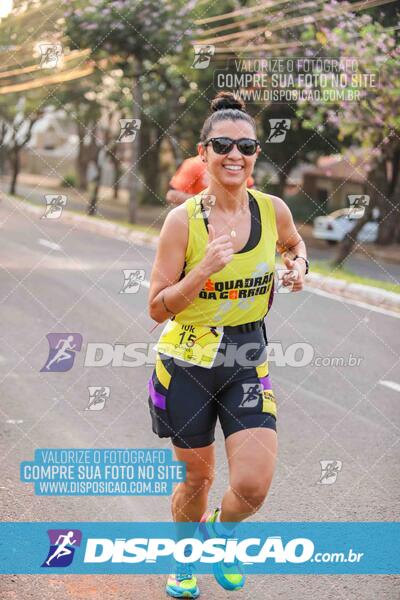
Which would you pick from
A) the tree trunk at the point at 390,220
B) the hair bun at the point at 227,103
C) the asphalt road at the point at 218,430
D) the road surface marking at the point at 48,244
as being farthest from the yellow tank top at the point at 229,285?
the tree trunk at the point at 390,220

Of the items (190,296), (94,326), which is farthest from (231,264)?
(94,326)

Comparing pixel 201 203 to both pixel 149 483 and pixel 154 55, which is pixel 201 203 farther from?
pixel 154 55

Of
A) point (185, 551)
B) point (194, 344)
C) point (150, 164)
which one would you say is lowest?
point (150, 164)

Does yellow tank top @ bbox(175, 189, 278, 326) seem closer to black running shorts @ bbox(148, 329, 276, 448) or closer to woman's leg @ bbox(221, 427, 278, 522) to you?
black running shorts @ bbox(148, 329, 276, 448)

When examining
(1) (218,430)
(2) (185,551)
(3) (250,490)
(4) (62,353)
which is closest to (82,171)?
(4) (62,353)

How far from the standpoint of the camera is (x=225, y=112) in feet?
13.5

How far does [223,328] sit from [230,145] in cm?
70

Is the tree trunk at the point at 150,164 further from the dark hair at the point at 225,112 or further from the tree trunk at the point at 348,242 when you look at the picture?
the dark hair at the point at 225,112

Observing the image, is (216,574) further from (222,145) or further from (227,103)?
(227,103)

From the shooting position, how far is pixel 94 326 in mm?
10859

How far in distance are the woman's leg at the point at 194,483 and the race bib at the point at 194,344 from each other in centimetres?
37

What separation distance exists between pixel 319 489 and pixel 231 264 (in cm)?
229

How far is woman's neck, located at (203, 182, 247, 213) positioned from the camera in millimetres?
4031

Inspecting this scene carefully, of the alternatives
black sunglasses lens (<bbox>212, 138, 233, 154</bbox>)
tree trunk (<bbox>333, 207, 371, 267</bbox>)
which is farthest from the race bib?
tree trunk (<bbox>333, 207, 371, 267</bbox>)
